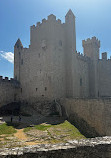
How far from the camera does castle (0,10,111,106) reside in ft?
74.3

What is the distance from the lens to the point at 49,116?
18562 mm

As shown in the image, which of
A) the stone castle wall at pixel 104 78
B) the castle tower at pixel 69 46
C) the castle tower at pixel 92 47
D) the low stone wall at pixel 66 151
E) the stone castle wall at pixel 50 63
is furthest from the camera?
the castle tower at pixel 92 47

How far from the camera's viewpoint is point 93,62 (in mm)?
30906

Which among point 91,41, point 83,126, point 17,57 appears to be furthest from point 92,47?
point 83,126

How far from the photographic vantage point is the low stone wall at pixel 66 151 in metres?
3.66

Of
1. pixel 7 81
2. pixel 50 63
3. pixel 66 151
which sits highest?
pixel 50 63

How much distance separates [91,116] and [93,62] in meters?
20.6

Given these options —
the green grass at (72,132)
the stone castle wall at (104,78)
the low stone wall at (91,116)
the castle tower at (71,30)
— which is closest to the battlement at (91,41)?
the stone castle wall at (104,78)

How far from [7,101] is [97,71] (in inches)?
888

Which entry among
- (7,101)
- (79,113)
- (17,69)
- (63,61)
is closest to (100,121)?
(79,113)

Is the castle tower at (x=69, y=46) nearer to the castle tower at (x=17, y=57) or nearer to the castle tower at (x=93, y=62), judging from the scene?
the castle tower at (x=93, y=62)

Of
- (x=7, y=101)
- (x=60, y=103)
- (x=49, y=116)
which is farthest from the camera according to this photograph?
(x=7, y=101)

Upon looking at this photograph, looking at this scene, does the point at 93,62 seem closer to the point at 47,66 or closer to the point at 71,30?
the point at 71,30

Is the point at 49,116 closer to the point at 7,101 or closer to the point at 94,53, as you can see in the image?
the point at 7,101
